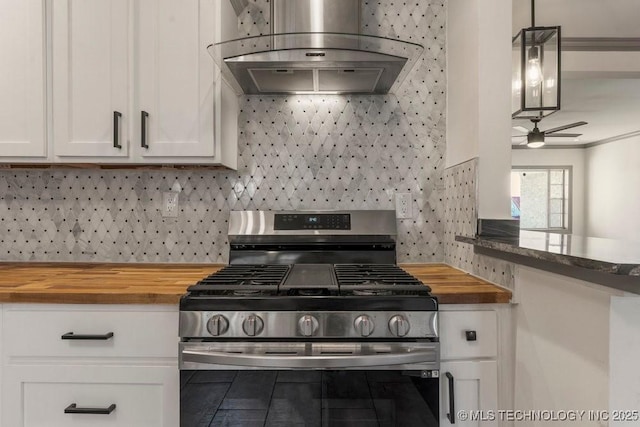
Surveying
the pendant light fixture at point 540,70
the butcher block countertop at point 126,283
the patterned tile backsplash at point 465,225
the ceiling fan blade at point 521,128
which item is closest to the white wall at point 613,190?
the ceiling fan blade at point 521,128

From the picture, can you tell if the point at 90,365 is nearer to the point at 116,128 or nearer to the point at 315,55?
the point at 116,128

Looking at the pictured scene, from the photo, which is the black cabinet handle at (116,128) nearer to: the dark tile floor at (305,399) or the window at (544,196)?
the dark tile floor at (305,399)

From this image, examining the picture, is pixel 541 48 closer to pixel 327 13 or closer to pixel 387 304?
pixel 327 13

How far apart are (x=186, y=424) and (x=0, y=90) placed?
1.61m

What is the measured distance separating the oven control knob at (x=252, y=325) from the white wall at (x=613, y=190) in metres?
7.52

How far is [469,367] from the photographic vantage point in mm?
1427

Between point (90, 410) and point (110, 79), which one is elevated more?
point (110, 79)

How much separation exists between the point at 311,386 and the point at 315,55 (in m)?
1.16

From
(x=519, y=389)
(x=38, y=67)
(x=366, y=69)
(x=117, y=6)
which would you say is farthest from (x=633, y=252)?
(x=38, y=67)

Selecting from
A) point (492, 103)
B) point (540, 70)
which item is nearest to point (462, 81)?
point (492, 103)

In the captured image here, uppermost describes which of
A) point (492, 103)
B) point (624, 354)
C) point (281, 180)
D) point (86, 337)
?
point (492, 103)

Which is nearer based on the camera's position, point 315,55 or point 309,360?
point 309,360

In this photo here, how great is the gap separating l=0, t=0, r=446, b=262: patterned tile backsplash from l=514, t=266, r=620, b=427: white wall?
82 cm

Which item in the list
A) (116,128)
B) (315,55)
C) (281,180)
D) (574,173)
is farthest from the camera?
(574,173)
